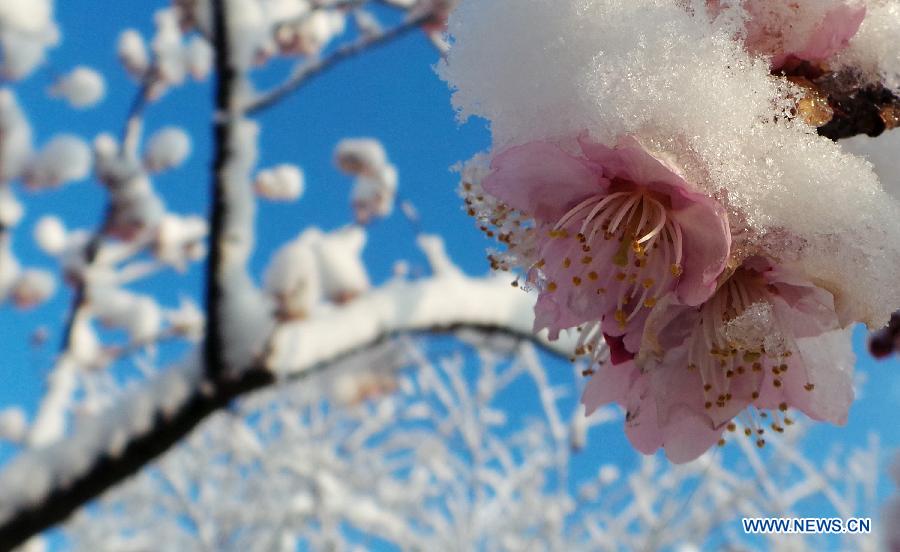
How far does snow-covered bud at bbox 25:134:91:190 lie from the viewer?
9.99 ft

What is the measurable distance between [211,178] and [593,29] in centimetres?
121

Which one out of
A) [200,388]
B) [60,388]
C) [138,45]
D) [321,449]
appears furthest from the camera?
[321,449]

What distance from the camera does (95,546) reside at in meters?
4.62

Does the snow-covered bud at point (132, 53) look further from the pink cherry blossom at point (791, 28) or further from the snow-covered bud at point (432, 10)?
the pink cherry blossom at point (791, 28)

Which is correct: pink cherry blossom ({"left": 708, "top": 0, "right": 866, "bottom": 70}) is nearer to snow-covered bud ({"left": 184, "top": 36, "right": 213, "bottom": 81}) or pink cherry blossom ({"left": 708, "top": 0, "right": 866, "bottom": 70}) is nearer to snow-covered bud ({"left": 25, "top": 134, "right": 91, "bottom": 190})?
snow-covered bud ({"left": 25, "top": 134, "right": 91, "bottom": 190})

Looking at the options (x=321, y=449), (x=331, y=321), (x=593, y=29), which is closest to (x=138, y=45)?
(x=321, y=449)

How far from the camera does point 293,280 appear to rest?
5.45 ft

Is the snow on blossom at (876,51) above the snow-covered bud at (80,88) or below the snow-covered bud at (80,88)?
above

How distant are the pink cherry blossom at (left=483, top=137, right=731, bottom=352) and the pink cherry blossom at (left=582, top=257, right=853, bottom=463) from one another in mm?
31

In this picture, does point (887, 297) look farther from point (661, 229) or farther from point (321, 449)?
point (321, 449)

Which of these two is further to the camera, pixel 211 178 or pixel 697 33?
pixel 211 178

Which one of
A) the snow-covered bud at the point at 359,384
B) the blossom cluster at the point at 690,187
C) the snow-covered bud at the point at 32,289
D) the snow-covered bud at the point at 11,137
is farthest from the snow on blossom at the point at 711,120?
the snow-covered bud at the point at 32,289

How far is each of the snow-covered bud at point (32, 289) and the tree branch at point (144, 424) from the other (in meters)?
2.43

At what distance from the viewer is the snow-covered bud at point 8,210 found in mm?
2188
